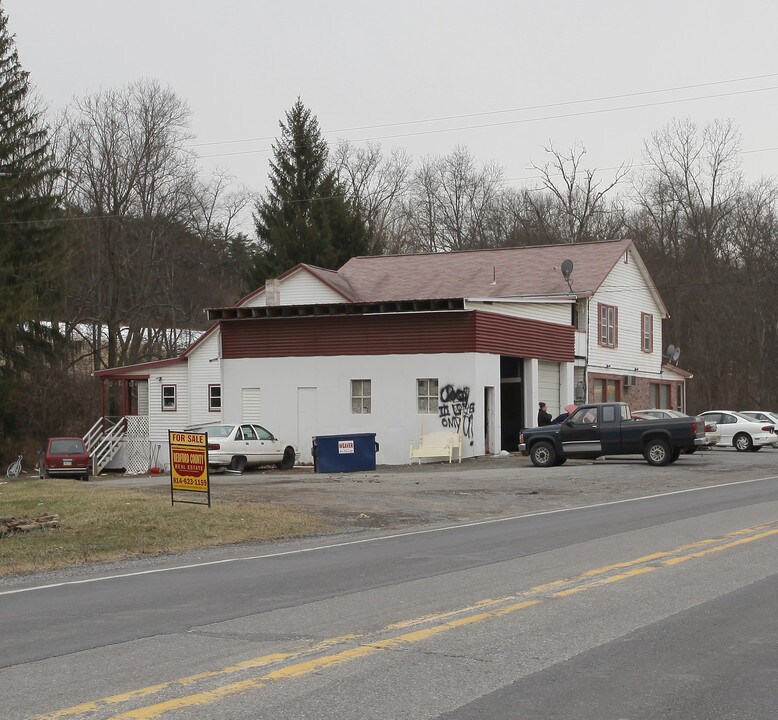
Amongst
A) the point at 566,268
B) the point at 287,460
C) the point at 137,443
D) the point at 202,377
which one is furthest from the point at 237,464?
the point at 566,268

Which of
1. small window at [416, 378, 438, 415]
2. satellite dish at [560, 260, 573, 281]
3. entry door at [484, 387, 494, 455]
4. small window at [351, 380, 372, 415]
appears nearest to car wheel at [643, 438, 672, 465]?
entry door at [484, 387, 494, 455]

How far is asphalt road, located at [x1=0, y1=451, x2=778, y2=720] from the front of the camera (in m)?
6.86

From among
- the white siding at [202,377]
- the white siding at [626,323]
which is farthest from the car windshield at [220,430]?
the white siding at [626,323]

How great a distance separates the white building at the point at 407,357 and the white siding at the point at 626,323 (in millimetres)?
130

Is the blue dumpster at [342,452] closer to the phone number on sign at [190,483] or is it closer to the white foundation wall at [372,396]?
the white foundation wall at [372,396]

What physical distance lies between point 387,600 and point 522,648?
2.52m

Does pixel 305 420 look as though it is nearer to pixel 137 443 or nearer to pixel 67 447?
pixel 67 447

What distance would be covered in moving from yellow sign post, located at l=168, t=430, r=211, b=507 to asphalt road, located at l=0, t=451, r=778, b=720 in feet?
14.7

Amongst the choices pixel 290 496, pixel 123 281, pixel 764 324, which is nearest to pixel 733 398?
pixel 764 324

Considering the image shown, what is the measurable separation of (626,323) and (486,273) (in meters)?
7.08

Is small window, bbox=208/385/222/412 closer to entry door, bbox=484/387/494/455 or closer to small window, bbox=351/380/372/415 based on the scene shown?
small window, bbox=351/380/372/415

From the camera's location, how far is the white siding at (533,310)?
129 ft

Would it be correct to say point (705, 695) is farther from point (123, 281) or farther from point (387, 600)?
point (123, 281)

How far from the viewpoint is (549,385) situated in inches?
1708
